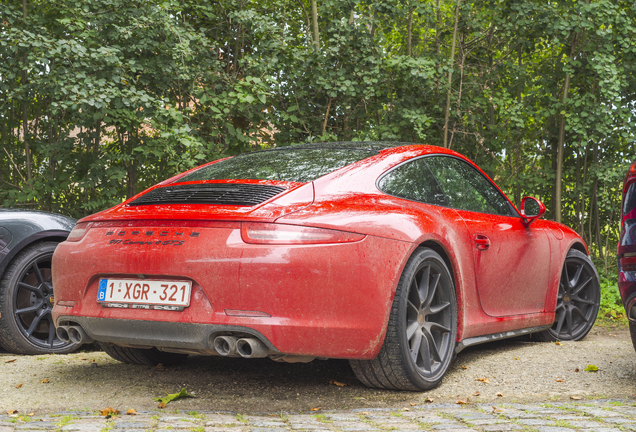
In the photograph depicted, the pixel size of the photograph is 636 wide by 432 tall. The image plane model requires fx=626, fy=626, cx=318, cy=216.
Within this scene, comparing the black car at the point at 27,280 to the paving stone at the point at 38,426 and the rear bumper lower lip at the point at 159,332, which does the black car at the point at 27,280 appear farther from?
the paving stone at the point at 38,426

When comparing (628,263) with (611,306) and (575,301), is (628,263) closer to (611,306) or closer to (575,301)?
(575,301)

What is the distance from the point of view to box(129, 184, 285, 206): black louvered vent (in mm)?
3088

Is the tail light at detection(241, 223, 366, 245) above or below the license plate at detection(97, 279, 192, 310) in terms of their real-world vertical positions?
above

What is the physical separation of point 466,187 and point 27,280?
3.20 meters

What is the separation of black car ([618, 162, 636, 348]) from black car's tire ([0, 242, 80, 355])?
3.69 metres

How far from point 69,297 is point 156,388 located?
0.70 metres

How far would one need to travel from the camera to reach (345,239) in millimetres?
2949

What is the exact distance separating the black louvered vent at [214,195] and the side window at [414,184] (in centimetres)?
69

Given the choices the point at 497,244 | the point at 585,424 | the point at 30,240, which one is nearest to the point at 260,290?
the point at 585,424

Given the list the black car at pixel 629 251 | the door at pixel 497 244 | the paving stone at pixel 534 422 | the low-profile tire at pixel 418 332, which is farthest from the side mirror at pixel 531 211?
the paving stone at pixel 534 422

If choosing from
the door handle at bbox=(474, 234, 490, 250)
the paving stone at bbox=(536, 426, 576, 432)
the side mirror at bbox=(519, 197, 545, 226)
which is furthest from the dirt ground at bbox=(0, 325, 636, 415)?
the side mirror at bbox=(519, 197, 545, 226)

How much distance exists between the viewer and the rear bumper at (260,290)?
2.84 metres

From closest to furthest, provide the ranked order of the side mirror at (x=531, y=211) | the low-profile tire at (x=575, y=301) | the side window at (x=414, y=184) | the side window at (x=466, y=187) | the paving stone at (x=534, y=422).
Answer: the paving stone at (x=534, y=422), the side window at (x=414, y=184), the side window at (x=466, y=187), the side mirror at (x=531, y=211), the low-profile tire at (x=575, y=301)

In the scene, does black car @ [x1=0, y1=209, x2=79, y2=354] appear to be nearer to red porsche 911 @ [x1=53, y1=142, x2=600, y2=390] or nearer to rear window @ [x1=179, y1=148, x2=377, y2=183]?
red porsche 911 @ [x1=53, y1=142, x2=600, y2=390]
